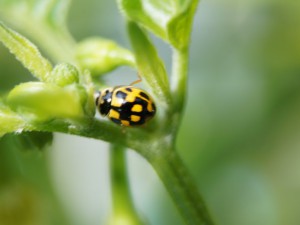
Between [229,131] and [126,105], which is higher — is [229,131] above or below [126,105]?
below

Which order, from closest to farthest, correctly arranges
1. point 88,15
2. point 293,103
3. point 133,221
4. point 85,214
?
1. point 133,221
2. point 293,103
3. point 85,214
4. point 88,15

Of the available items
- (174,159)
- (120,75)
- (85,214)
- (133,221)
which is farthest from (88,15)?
(174,159)

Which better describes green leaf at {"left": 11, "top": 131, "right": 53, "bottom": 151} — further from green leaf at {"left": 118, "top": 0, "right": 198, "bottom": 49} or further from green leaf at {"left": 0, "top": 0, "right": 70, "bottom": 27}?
green leaf at {"left": 0, "top": 0, "right": 70, "bottom": 27}

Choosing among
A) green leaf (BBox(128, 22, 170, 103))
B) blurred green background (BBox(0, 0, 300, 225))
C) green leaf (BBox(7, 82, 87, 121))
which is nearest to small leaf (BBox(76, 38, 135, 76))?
green leaf (BBox(128, 22, 170, 103))

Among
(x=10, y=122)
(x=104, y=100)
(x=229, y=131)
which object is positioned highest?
(x=10, y=122)

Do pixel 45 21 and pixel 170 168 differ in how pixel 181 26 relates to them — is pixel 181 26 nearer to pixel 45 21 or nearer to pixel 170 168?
pixel 170 168

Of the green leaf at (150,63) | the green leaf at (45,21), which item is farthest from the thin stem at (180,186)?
the green leaf at (45,21)

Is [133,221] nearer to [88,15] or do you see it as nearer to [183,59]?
[183,59]

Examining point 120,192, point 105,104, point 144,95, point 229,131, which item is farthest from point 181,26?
point 229,131
